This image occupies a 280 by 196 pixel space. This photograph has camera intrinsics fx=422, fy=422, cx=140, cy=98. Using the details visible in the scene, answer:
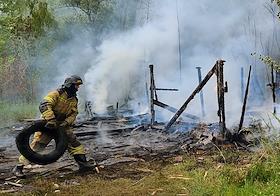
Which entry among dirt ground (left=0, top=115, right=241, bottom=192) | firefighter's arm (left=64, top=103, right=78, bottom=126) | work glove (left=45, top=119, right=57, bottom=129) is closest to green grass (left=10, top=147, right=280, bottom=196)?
dirt ground (left=0, top=115, right=241, bottom=192)

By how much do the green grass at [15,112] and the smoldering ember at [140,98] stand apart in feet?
0.17

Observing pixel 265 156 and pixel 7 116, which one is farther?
pixel 7 116

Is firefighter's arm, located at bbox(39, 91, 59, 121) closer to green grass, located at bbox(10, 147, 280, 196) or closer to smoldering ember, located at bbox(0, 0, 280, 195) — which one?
smoldering ember, located at bbox(0, 0, 280, 195)

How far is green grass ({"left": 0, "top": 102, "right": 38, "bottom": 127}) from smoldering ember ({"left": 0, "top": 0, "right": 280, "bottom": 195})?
53 millimetres

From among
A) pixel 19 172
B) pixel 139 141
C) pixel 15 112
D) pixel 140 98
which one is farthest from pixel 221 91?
pixel 140 98

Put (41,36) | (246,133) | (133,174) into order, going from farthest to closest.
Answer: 1. (41,36)
2. (246,133)
3. (133,174)

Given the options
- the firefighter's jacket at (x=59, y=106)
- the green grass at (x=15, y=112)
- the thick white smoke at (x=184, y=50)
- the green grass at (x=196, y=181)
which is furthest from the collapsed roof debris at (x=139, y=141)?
the green grass at (x=15, y=112)

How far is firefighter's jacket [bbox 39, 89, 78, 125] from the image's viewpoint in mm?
7535

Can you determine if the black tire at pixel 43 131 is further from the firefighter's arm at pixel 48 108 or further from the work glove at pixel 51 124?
the firefighter's arm at pixel 48 108

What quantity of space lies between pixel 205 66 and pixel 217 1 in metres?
3.08

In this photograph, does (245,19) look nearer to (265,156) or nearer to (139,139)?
(139,139)

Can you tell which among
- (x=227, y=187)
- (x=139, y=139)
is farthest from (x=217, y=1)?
(x=227, y=187)

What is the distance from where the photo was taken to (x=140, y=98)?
22688 mm

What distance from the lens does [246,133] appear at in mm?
9789
